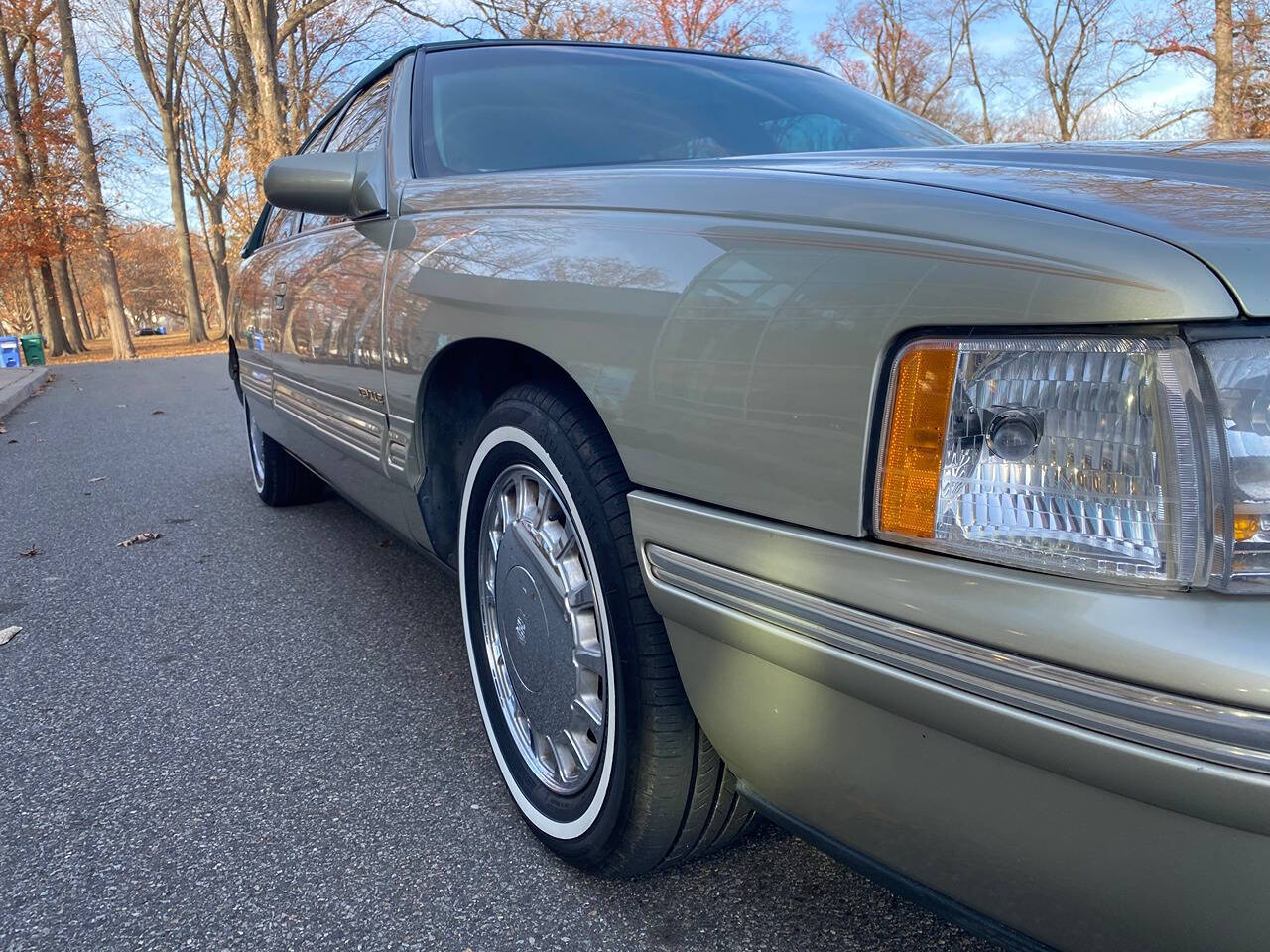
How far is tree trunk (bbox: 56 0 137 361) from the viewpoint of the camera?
61.9 ft

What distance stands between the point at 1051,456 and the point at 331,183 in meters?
1.90

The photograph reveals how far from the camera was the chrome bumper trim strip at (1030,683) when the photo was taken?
792 millimetres

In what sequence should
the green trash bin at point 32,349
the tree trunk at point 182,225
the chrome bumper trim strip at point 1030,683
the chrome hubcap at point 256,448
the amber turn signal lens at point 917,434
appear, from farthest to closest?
1. the tree trunk at point 182,225
2. the green trash bin at point 32,349
3. the chrome hubcap at point 256,448
4. the amber turn signal lens at point 917,434
5. the chrome bumper trim strip at point 1030,683

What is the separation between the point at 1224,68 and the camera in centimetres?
1494

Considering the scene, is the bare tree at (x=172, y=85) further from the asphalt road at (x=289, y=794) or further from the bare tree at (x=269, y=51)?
the asphalt road at (x=289, y=794)

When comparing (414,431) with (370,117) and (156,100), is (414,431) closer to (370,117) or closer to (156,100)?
(370,117)

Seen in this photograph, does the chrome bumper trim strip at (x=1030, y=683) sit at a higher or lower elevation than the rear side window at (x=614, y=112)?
lower

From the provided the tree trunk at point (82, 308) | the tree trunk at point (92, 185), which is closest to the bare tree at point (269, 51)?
the tree trunk at point (92, 185)

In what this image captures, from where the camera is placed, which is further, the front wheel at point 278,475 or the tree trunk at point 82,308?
the tree trunk at point 82,308

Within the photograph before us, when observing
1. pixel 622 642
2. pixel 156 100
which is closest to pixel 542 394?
pixel 622 642

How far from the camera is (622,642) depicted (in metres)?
1.41

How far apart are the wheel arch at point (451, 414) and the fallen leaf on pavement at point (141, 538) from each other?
2.35 m

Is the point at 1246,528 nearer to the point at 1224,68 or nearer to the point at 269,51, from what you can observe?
the point at 269,51

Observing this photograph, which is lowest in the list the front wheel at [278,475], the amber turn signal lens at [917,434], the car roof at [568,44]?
the front wheel at [278,475]
